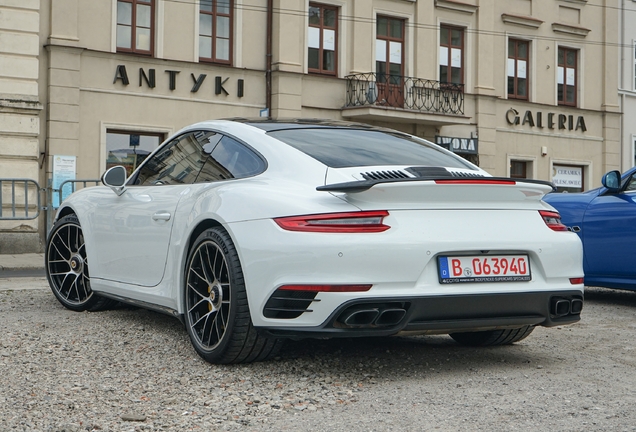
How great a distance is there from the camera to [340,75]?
73.7ft

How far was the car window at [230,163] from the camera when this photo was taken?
4.79m

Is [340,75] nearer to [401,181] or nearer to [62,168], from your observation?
[62,168]

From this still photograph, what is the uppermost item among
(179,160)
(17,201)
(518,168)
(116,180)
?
(518,168)

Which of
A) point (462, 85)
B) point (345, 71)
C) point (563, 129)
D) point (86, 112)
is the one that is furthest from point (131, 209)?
point (563, 129)

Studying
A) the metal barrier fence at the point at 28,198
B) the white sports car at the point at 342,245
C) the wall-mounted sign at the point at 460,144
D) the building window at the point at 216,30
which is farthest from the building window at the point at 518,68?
the white sports car at the point at 342,245

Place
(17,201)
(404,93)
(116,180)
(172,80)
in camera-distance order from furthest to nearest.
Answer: (404,93) → (172,80) → (17,201) → (116,180)

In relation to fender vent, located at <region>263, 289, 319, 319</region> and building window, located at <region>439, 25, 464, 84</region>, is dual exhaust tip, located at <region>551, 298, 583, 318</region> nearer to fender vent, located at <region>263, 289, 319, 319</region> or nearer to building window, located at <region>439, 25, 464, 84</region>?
fender vent, located at <region>263, 289, 319, 319</region>

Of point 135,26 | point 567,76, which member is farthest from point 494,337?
point 567,76

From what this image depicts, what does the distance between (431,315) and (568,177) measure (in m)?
24.4

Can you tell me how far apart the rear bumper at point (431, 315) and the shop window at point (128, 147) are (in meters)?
15.3

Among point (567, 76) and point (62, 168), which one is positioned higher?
point (567, 76)

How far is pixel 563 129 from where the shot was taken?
2705cm

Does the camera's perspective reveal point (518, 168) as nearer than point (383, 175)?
No

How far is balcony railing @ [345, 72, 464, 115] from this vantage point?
22.3 m
